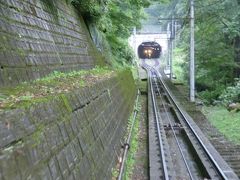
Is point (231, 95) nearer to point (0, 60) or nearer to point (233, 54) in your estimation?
point (233, 54)

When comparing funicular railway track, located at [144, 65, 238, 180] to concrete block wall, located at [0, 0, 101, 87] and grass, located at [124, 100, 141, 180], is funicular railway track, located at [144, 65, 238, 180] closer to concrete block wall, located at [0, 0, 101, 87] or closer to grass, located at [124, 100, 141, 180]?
grass, located at [124, 100, 141, 180]

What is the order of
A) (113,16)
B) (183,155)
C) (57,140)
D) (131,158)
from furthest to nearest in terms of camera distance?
(113,16) → (183,155) → (131,158) → (57,140)

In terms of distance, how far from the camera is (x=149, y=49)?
62.7 m

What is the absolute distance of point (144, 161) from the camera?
1116 cm

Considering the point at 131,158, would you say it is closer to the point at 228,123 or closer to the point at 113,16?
the point at 228,123

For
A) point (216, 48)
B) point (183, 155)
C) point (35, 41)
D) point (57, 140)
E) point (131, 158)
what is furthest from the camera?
point (216, 48)

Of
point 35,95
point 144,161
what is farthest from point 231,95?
point 35,95

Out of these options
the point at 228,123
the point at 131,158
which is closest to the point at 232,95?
the point at 228,123

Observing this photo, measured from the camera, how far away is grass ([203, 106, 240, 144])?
16.3m

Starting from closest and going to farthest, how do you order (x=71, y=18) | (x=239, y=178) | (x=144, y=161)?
1. (x=239, y=178)
2. (x=144, y=161)
3. (x=71, y=18)

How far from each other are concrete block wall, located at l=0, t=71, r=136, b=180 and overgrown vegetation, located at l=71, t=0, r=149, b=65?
37.6 feet

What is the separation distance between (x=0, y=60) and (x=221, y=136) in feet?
35.4

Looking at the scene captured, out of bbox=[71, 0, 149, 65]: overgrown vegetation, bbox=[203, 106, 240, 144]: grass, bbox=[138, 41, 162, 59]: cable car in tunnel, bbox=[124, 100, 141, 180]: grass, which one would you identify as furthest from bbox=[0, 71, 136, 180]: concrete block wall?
bbox=[138, 41, 162, 59]: cable car in tunnel

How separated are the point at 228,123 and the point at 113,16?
1178 cm
